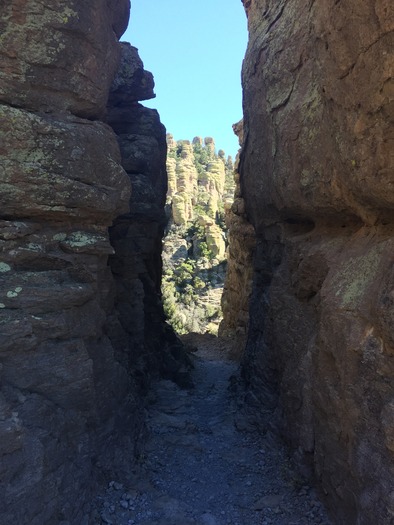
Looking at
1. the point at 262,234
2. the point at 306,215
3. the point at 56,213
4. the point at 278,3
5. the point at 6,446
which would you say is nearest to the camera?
the point at 6,446

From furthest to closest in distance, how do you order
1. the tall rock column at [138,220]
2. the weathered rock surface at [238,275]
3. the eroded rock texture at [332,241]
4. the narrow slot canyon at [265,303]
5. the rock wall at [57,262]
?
the weathered rock surface at [238,275], the tall rock column at [138,220], the rock wall at [57,262], the narrow slot canyon at [265,303], the eroded rock texture at [332,241]

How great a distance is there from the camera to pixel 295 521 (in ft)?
28.9

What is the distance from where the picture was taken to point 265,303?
14.7 m

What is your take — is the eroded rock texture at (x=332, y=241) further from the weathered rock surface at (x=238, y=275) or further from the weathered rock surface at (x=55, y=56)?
the weathered rock surface at (x=238, y=275)

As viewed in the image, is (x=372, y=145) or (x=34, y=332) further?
(x=34, y=332)

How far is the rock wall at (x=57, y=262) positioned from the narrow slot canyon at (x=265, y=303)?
0.13ft

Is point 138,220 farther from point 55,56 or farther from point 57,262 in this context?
point 55,56

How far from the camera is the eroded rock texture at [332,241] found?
23.2ft

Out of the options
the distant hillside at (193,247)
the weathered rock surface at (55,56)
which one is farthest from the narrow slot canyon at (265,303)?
the distant hillside at (193,247)

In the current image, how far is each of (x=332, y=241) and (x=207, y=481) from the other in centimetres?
693

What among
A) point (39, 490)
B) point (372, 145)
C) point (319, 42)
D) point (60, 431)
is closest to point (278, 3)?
point (319, 42)

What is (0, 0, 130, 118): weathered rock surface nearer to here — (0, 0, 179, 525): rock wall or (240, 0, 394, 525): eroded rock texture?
(0, 0, 179, 525): rock wall

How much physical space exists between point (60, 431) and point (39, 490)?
115cm

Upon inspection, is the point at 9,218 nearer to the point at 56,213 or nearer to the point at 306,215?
the point at 56,213
